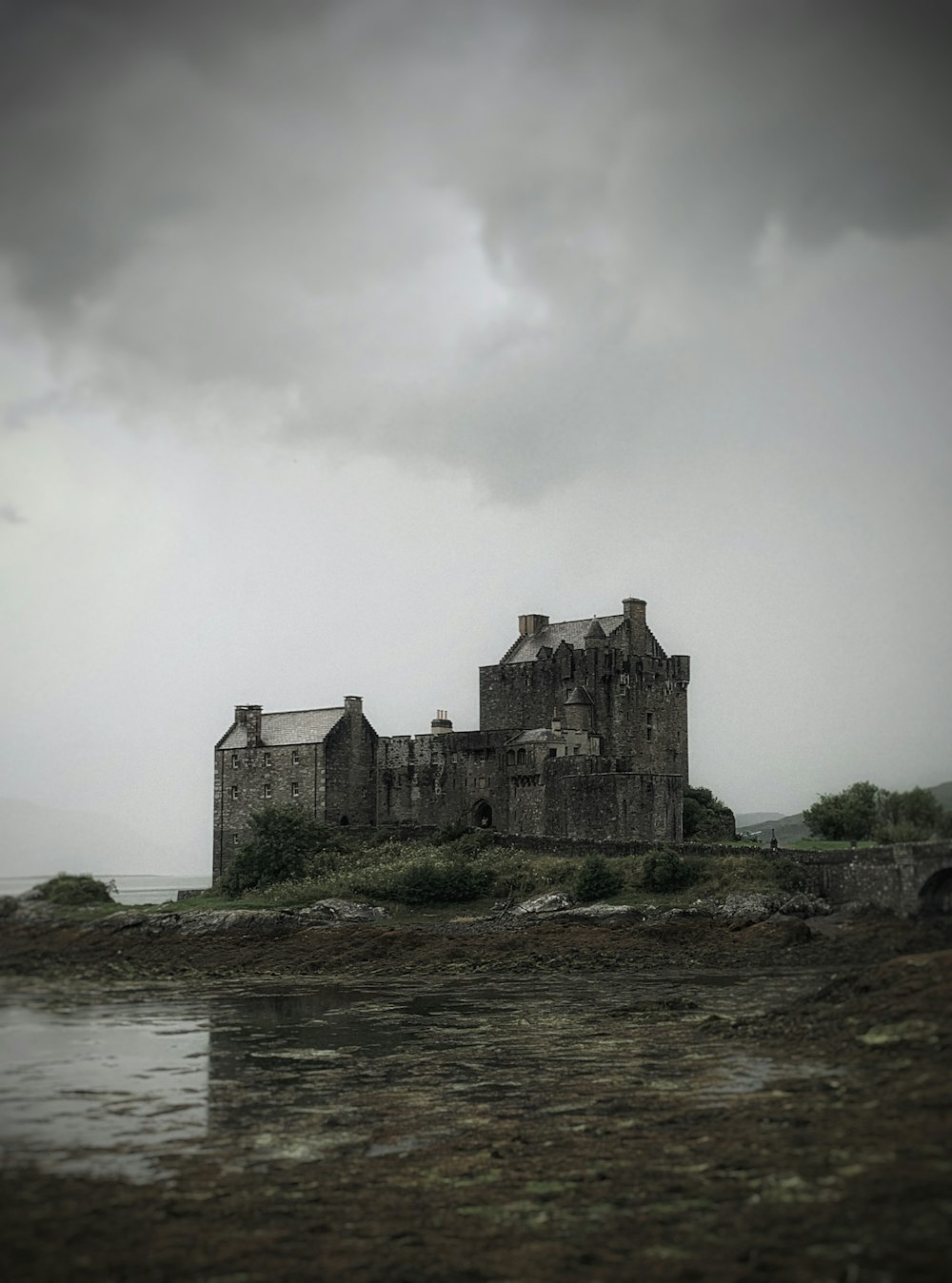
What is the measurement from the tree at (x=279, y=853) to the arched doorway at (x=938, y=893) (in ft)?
98.2

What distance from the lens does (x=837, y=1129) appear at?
13.8 m

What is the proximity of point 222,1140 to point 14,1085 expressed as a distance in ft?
10.5

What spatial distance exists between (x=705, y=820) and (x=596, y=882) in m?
11.5

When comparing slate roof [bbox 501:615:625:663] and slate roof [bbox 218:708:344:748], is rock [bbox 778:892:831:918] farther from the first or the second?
slate roof [bbox 218:708:344:748]

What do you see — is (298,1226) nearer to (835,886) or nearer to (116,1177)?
(116,1177)

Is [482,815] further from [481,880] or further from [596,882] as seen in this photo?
[596,882]

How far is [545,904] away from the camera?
145 ft

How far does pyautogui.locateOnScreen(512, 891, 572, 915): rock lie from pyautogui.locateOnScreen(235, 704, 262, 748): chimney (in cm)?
2132

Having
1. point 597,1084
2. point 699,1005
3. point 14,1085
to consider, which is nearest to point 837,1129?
point 597,1084

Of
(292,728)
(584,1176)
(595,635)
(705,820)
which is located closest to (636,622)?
(595,635)

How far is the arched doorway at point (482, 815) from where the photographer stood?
57.5 meters

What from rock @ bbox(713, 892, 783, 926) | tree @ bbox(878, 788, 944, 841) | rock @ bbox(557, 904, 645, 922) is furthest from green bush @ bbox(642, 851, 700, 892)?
tree @ bbox(878, 788, 944, 841)

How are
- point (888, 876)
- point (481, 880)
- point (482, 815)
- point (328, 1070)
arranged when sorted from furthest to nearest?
point (482, 815)
point (481, 880)
point (888, 876)
point (328, 1070)

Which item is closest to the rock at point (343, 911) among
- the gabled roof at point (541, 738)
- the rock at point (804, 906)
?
the gabled roof at point (541, 738)
